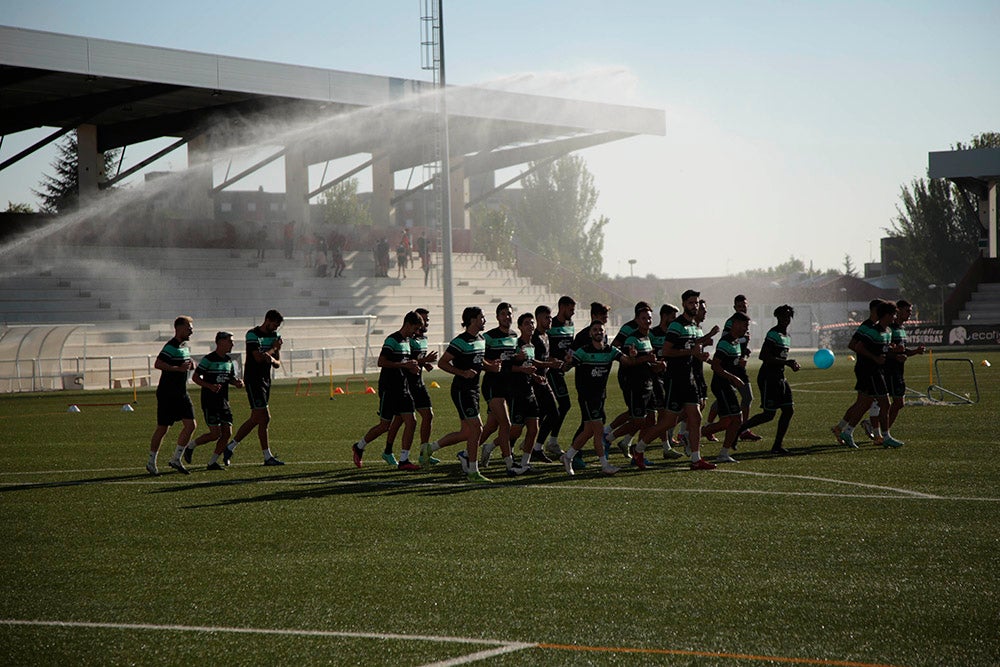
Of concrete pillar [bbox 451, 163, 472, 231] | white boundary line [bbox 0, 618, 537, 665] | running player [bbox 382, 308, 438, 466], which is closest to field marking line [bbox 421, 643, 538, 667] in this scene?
white boundary line [bbox 0, 618, 537, 665]

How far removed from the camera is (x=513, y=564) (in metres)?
7.28

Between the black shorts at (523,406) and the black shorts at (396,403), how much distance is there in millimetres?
1324

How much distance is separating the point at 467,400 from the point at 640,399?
6.63 ft

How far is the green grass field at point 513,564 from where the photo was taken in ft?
18.1

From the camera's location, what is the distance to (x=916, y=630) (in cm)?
556

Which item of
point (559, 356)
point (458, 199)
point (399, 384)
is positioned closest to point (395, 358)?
point (399, 384)

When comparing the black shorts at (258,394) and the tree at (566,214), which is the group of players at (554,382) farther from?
the tree at (566,214)

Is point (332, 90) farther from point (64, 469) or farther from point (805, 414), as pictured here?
point (64, 469)

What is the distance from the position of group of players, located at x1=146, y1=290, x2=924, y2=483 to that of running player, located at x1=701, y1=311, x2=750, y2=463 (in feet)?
0.06

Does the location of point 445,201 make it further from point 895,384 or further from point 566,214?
point 566,214

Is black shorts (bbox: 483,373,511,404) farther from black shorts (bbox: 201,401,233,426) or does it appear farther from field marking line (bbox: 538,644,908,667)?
field marking line (bbox: 538,644,908,667)

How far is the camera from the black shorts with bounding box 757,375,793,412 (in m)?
13.3

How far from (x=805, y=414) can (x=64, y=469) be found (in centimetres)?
1177

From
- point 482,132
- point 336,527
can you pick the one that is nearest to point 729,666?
point 336,527
